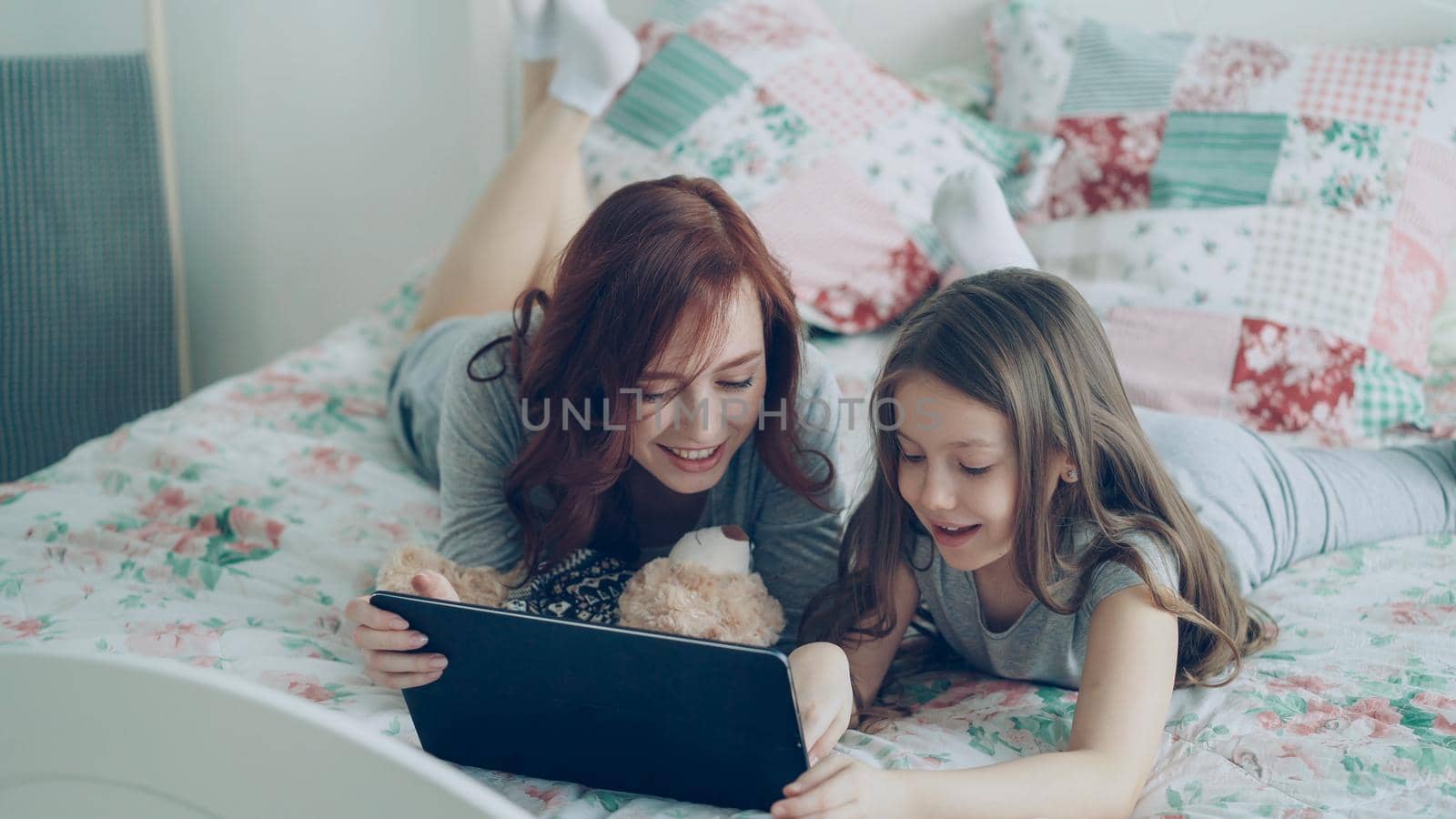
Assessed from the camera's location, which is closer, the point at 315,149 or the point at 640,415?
the point at 640,415

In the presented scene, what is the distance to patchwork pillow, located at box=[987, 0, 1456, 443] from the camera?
158 centimetres

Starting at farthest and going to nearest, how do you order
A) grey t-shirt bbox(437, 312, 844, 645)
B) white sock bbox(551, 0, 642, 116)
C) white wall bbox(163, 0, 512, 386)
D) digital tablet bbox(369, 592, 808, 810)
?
white wall bbox(163, 0, 512, 386), white sock bbox(551, 0, 642, 116), grey t-shirt bbox(437, 312, 844, 645), digital tablet bbox(369, 592, 808, 810)

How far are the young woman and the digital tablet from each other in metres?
0.04

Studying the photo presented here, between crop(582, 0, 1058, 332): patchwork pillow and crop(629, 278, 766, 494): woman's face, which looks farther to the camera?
crop(582, 0, 1058, 332): patchwork pillow

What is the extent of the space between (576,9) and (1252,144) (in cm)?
103

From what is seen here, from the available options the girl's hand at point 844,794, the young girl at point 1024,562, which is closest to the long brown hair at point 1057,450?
the young girl at point 1024,562

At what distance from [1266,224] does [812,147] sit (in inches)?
27.3

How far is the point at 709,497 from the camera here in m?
1.21

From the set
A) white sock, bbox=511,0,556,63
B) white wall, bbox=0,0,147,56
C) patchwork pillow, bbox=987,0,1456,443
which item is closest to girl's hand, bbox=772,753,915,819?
patchwork pillow, bbox=987,0,1456,443

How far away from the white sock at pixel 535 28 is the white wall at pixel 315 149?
0.58m

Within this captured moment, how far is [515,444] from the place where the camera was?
122 cm

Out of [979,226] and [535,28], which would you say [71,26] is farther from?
[979,226]

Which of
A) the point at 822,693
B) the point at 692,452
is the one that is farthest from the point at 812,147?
the point at 822,693

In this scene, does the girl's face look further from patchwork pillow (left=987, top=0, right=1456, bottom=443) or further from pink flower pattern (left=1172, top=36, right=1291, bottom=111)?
pink flower pattern (left=1172, top=36, right=1291, bottom=111)
